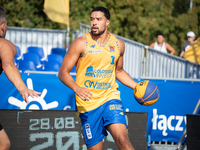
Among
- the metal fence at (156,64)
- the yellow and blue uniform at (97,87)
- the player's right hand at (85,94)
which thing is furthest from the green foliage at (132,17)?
the player's right hand at (85,94)

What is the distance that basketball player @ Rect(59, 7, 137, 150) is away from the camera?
12.4 feet

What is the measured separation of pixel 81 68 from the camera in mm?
3912

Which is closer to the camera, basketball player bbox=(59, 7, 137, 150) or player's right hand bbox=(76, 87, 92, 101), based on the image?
player's right hand bbox=(76, 87, 92, 101)

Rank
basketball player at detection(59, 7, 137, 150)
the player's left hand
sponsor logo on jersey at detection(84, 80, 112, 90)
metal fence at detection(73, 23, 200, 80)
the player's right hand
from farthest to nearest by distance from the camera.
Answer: metal fence at detection(73, 23, 200, 80), sponsor logo on jersey at detection(84, 80, 112, 90), basketball player at detection(59, 7, 137, 150), the player's right hand, the player's left hand

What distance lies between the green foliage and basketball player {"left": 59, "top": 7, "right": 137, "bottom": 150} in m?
17.1

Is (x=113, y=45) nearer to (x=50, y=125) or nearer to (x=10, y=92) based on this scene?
(x=50, y=125)

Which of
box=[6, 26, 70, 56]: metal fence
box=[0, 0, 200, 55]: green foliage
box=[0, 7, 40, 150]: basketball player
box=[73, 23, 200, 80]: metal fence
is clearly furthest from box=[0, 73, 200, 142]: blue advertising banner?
box=[0, 0, 200, 55]: green foliage

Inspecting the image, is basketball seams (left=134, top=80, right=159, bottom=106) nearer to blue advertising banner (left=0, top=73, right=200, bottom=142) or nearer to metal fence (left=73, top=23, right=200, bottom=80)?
blue advertising banner (left=0, top=73, right=200, bottom=142)

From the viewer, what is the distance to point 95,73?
389cm

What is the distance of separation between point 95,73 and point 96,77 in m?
0.06

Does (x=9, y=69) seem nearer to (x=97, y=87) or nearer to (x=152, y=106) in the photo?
(x=97, y=87)

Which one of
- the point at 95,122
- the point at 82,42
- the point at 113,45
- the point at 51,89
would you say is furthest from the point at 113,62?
the point at 51,89

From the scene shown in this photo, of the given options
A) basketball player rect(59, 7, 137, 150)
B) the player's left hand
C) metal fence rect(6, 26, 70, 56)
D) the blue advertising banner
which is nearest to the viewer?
the player's left hand

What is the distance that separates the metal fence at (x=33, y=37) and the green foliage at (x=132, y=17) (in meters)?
7.05
